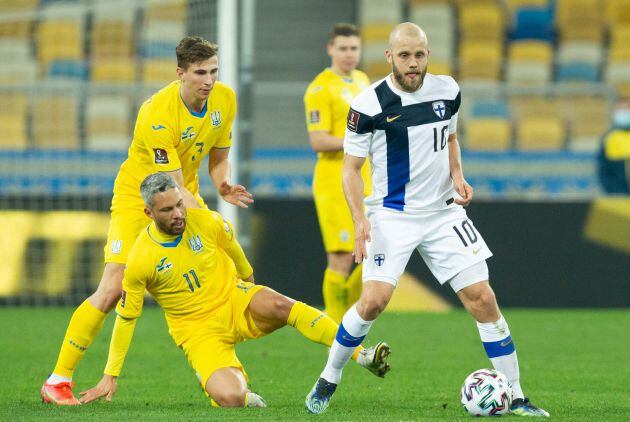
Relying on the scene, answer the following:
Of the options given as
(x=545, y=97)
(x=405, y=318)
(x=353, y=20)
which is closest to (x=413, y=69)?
(x=405, y=318)

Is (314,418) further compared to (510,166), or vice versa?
(510,166)

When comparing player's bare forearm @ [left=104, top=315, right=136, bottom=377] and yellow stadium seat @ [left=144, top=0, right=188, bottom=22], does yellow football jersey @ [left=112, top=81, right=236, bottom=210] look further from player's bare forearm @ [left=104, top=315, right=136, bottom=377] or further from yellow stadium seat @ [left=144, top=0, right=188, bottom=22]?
yellow stadium seat @ [left=144, top=0, right=188, bottom=22]

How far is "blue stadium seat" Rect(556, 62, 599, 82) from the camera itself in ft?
55.0

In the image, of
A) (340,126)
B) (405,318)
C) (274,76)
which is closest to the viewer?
(340,126)

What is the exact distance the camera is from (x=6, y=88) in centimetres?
1518

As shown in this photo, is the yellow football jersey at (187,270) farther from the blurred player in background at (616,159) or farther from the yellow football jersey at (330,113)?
the blurred player in background at (616,159)

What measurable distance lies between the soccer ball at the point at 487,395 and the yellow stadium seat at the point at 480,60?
10656mm

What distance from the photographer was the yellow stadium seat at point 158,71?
14.9 metres

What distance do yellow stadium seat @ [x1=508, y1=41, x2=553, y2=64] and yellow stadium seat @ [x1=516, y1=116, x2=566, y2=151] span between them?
109 inches

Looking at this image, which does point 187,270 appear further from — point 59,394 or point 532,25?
point 532,25

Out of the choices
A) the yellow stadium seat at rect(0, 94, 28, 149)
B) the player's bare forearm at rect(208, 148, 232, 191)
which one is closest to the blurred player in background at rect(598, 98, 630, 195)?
the player's bare forearm at rect(208, 148, 232, 191)

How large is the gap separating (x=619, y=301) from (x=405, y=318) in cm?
239

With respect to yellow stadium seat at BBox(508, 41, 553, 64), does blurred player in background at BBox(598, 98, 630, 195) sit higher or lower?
lower

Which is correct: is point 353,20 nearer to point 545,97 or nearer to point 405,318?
point 545,97
